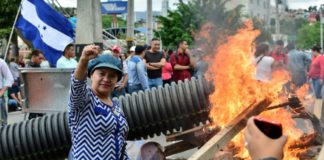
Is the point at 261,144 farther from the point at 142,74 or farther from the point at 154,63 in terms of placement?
the point at 154,63

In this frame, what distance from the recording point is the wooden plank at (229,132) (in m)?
5.69

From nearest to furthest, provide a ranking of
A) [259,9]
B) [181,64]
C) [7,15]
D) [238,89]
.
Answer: [238,89]
[259,9]
[181,64]
[7,15]

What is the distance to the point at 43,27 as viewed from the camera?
10859 mm

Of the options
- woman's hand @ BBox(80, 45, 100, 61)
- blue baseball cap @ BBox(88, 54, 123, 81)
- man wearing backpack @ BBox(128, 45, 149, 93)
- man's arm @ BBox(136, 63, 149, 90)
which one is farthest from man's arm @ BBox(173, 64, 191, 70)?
woman's hand @ BBox(80, 45, 100, 61)

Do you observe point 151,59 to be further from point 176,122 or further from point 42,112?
point 176,122

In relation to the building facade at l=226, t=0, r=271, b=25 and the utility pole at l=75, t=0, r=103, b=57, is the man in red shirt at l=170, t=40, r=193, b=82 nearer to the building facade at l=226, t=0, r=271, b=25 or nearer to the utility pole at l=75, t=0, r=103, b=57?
the utility pole at l=75, t=0, r=103, b=57

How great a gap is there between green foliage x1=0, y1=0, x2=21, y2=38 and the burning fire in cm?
2597

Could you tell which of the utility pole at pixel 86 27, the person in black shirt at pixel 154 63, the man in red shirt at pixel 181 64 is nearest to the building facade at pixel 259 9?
the person in black shirt at pixel 154 63

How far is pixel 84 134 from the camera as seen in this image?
3822 mm

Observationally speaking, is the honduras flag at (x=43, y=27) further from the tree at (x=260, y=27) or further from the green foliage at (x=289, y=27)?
the tree at (x=260, y=27)

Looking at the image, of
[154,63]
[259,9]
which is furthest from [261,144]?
[154,63]

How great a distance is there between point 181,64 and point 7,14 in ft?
69.2

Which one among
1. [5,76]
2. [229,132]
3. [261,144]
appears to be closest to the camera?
[261,144]

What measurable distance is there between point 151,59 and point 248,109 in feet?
20.1
